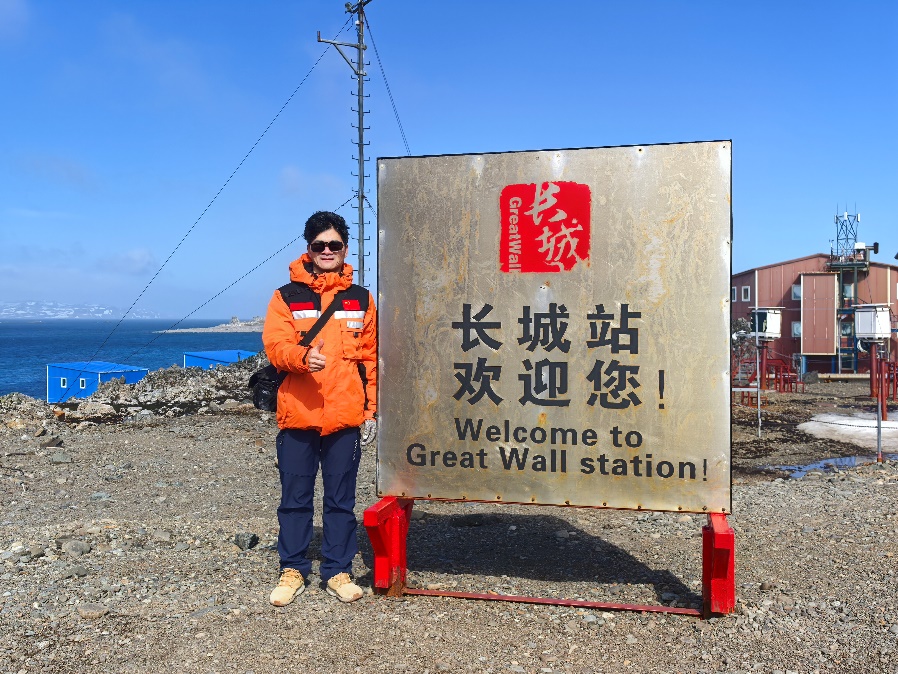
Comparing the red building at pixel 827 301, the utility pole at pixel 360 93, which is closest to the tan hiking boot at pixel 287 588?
the utility pole at pixel 360 93

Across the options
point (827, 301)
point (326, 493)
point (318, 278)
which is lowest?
point (326, 493)

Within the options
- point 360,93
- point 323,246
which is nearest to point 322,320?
point 323,246

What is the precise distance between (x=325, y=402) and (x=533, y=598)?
1.66 meters

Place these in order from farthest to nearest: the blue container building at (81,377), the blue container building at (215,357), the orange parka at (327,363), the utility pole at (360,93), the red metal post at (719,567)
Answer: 1. the blue container building at (215,357)
2. the blue container building at (81,377)
3. the utility pole at (360,93)
4. the orange parka at (327,363)
5. the red metal post at (719,567)

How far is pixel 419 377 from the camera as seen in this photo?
13.6ft

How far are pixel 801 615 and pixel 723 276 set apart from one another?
6.35 feet

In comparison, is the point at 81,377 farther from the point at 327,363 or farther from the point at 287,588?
the point at 327,363

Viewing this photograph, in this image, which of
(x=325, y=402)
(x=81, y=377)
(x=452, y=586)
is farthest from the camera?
(x=81, y=377)

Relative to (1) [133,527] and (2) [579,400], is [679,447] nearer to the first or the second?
(2) [579,400]

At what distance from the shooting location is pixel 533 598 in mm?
4137

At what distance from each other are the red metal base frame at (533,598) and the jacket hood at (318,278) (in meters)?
1.29

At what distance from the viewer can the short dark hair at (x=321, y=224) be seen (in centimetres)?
423

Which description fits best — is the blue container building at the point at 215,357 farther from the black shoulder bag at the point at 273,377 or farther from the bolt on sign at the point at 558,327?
the bolt on sign at the point at 558,327

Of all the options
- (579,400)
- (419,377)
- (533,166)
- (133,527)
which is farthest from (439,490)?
(133,527)
